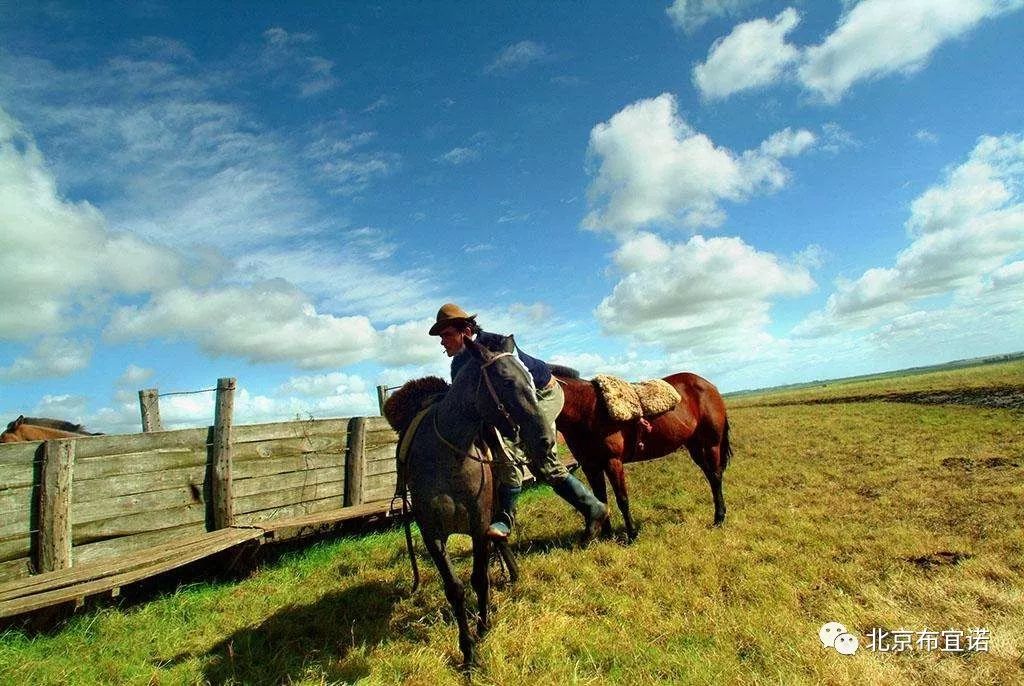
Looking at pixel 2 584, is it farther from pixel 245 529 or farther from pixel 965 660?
pixel 965 660

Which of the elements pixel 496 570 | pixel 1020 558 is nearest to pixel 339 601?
pixel 496 570

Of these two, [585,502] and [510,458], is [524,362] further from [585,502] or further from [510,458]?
[585,502]

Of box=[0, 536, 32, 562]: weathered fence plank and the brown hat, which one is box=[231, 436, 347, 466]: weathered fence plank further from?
the brown hat

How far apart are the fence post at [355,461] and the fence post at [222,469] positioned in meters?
2.13

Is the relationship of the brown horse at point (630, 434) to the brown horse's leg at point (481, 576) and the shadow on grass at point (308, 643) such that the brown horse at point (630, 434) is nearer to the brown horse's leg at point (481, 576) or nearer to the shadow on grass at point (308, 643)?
the brown horse's leg at point (481, 576)

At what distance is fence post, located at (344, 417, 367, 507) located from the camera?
8.98m

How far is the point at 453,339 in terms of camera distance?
5629mm

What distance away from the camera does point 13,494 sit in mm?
5371

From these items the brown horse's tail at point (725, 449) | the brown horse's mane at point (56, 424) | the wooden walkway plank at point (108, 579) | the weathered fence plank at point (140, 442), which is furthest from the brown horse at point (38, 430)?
→ the brown horse's tail at point (725, 449)

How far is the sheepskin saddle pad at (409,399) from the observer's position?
17.4 feet

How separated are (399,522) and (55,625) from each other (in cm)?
525

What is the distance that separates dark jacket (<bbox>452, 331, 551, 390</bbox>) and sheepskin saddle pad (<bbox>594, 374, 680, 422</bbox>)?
159 cm

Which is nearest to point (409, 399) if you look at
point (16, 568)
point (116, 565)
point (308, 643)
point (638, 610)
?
point (308, 643)

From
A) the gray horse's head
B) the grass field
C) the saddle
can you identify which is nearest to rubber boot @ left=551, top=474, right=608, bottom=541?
the grass field
